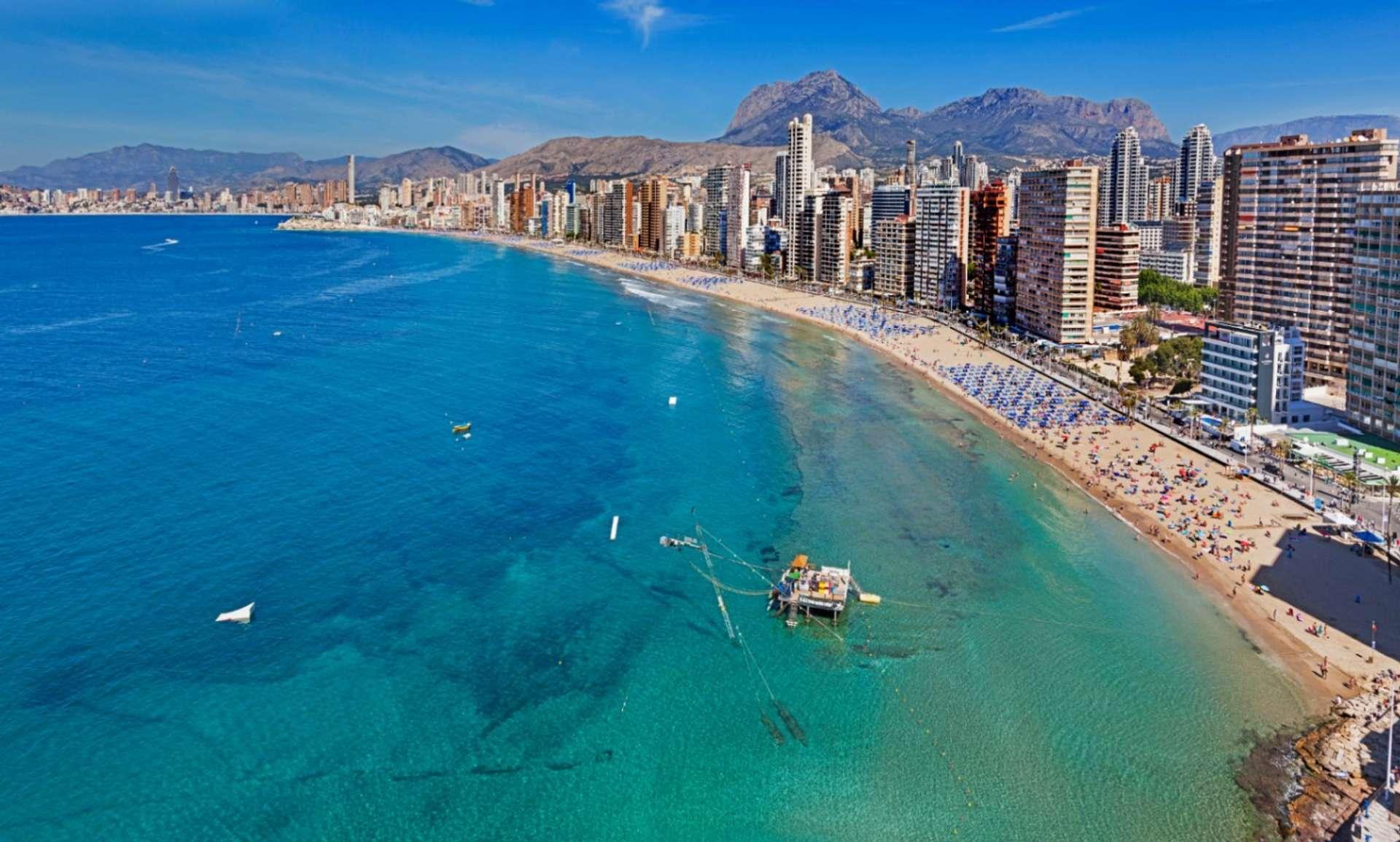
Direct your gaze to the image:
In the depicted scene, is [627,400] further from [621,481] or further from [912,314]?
[912,314]

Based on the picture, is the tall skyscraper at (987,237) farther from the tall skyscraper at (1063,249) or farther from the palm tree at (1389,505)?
the palm tree at (1389,505)

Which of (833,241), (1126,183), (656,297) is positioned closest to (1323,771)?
(656,297)

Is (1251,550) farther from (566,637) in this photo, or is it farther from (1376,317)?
(566,637)

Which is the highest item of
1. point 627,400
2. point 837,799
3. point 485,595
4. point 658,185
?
point 658,185

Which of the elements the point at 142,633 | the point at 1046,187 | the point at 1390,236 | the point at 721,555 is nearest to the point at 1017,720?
the point at 721,555

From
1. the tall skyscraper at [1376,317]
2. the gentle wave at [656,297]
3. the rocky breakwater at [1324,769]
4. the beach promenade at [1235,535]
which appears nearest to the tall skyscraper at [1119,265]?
the beach promenade at [1235,535]

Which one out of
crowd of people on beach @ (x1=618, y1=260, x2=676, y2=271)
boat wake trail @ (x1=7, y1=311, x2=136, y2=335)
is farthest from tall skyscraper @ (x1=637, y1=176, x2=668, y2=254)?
boat wake trail @ (x1=7, y1=311, x2=136, y2=335)
